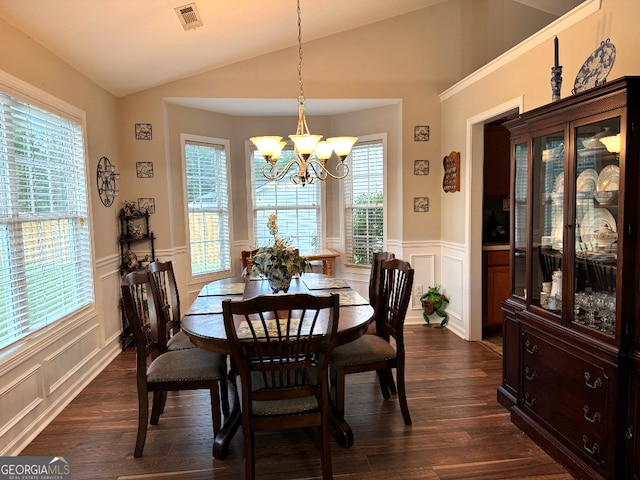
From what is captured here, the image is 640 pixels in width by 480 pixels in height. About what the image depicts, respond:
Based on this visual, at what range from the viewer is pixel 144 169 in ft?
14.6

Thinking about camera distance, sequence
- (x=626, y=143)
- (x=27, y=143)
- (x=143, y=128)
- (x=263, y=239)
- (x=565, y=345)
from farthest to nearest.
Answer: (x=263, y=239) → (x=143, y=128) → (x=27, y=143) → (x=565, y=345) → (x=626, y=143)

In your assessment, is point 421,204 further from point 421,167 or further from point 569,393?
point 569,393

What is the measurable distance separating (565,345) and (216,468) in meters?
1.97

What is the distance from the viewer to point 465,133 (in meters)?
4.15

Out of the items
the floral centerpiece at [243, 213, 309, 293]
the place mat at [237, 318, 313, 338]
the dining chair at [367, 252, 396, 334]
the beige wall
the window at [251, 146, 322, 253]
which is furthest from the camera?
the window at [251, 146, 322, 253]

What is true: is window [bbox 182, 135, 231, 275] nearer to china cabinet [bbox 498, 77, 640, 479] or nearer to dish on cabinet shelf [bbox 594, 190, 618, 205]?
china cabinet [bbox 498, 77, 640, 479]

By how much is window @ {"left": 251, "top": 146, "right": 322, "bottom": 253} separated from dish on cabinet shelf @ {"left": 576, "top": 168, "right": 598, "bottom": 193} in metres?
3.69

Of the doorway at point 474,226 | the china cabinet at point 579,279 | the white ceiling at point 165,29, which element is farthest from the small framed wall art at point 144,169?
the china cabinet at point 579,279

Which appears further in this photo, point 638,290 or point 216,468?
point 216,468

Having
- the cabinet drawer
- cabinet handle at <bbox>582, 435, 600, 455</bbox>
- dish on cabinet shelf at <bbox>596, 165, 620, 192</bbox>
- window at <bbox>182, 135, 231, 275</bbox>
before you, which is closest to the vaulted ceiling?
window at <bbox>182, 135, 231, 275</bbox>

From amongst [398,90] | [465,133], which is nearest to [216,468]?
[465,133]

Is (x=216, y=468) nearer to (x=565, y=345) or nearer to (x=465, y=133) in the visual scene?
(x=565, y=345)

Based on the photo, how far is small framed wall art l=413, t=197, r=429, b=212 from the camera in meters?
4.72

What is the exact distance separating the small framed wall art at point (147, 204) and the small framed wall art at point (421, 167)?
2.89 metres
